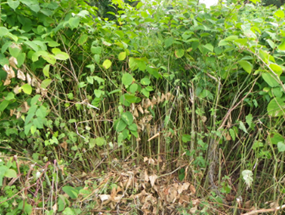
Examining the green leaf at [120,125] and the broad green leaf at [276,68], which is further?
the green leaf at [120,125]

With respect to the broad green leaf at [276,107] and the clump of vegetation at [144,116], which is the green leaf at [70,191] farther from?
the broad green leaf at [276,107]

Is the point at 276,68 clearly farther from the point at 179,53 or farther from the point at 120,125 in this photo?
the point at 120,125

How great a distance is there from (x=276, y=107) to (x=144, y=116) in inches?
33.9

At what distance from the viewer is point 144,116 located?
1.54 meters

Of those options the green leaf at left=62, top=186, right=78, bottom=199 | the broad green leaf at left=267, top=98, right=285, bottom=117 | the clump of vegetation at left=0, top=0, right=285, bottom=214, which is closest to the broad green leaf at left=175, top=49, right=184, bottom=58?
the clump of vegetation at left=0, top=0, right=285, bottom=214

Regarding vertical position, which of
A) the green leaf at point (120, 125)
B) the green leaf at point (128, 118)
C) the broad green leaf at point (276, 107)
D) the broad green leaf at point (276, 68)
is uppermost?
the broad green leaf at point (276, 68)

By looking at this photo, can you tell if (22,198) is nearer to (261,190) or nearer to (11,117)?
(11,117)

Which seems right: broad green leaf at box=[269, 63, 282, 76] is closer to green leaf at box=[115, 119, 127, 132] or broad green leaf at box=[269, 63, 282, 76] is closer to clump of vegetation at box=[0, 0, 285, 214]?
clump of vegetation at box=[0, 0, 285, 214]

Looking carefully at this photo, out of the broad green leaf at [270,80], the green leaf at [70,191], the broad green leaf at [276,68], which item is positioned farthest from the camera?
the green leaf at [70,191]

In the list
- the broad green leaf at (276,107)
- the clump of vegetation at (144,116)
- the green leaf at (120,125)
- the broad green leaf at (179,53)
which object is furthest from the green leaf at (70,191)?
the broad green leaf at (276,107)

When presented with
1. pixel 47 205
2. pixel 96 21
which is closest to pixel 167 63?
pixel 96 21

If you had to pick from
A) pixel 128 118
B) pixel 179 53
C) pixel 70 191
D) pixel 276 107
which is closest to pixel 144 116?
pixel 128 118

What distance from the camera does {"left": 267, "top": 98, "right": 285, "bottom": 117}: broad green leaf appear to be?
1161 mm

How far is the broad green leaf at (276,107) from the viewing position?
1.16 meters
